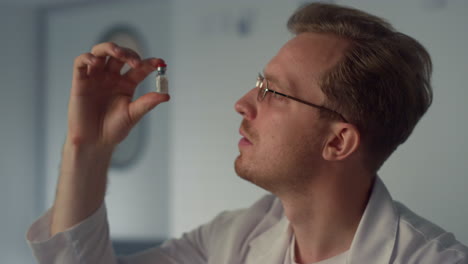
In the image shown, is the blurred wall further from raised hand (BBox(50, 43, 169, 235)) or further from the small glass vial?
the small glass vial

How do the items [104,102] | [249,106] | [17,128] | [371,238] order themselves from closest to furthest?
[371,238] → [249,106] → [104,102] → [17,128]

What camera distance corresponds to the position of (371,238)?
1.24 meters

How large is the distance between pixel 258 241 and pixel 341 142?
42cm

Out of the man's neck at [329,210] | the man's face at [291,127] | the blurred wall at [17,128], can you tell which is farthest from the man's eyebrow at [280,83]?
the blurred wall at [17,128]

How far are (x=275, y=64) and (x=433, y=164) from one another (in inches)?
27.3

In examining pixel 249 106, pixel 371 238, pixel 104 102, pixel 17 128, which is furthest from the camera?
pixel 17 128

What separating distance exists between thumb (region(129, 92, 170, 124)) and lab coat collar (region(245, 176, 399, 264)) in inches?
21.3

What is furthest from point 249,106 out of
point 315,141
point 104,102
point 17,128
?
point 17,128

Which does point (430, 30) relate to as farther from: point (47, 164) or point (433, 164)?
point (47, 164)

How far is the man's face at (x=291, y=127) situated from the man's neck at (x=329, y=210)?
1.9 inches

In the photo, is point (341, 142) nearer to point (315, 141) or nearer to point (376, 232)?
point (315, 141)

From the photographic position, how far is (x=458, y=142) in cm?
157

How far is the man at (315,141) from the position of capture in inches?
50.6

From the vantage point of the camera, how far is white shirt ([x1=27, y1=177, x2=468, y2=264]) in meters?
1.21
